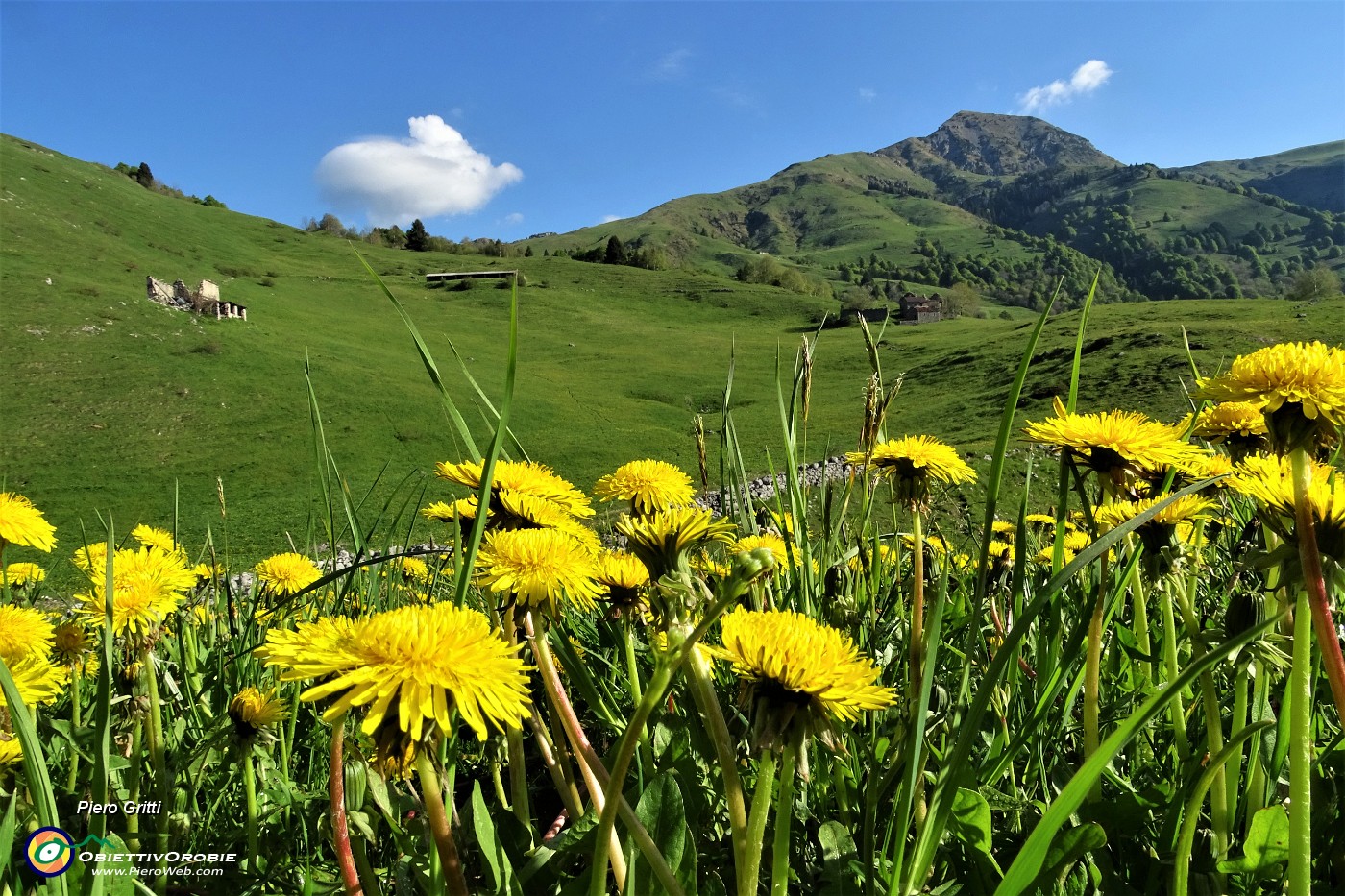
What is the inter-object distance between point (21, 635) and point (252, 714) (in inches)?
20.5

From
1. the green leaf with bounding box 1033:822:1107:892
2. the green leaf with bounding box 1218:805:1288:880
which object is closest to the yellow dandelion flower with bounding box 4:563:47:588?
the green leaf with bounding box 1033:822:1107:892

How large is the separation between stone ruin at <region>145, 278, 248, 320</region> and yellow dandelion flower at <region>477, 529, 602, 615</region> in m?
42.2

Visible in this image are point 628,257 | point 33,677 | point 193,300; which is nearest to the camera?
point 33,677

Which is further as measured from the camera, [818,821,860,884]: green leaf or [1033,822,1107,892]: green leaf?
[818,821,860,884]: green leaf

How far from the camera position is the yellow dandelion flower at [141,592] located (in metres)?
1.59

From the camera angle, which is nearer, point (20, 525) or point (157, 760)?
point (157, 760)

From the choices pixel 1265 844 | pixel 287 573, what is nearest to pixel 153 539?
pixel 287 573

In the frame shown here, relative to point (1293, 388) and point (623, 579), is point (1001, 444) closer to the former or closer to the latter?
point (1293, 388)

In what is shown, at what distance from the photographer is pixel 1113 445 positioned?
1.21 meters

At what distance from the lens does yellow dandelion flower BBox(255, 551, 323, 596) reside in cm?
267

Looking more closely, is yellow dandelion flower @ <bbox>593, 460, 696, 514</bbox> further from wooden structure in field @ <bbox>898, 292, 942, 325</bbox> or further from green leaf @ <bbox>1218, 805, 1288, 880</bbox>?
wooden structure in field @ <bbox>898, 292, 942, 325</bbox>

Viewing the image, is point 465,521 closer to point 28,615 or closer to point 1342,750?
point 28,615

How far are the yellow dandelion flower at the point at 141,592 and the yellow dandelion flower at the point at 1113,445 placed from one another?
→ 1833 millimetres

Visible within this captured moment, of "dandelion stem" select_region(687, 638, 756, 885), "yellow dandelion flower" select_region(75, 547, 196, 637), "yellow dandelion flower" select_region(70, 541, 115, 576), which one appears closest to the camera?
"dandelion stem" select_region(687, 638, 756, 885)
